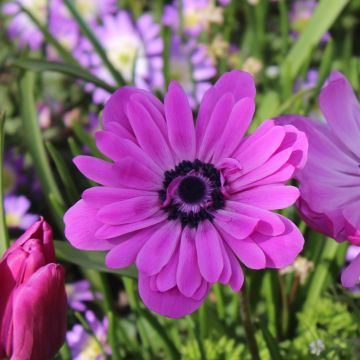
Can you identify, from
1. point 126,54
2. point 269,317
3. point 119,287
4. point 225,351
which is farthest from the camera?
point 126,54

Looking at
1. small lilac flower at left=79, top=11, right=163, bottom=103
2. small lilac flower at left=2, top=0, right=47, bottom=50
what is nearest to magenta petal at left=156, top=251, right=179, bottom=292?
small lilac flower at left=79, top=11, right=163, bottom=103

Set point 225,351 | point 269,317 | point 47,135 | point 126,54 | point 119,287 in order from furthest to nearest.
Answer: point 126,54
point 47,135
point 119,287
point 269,317
point 225,351

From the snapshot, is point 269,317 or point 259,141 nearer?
point 259,141

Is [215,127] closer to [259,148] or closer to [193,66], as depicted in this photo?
[259,148]

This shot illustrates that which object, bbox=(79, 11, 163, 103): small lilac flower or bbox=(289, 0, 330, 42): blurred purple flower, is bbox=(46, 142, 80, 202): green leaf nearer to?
bbox=(79, 11, 163, 103): small lilac flower

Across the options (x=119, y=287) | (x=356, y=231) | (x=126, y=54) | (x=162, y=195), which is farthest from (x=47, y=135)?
(x=356, y=231)

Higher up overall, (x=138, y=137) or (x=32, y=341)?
(x=138, y=137)

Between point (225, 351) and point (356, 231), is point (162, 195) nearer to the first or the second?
point (356, 231)
